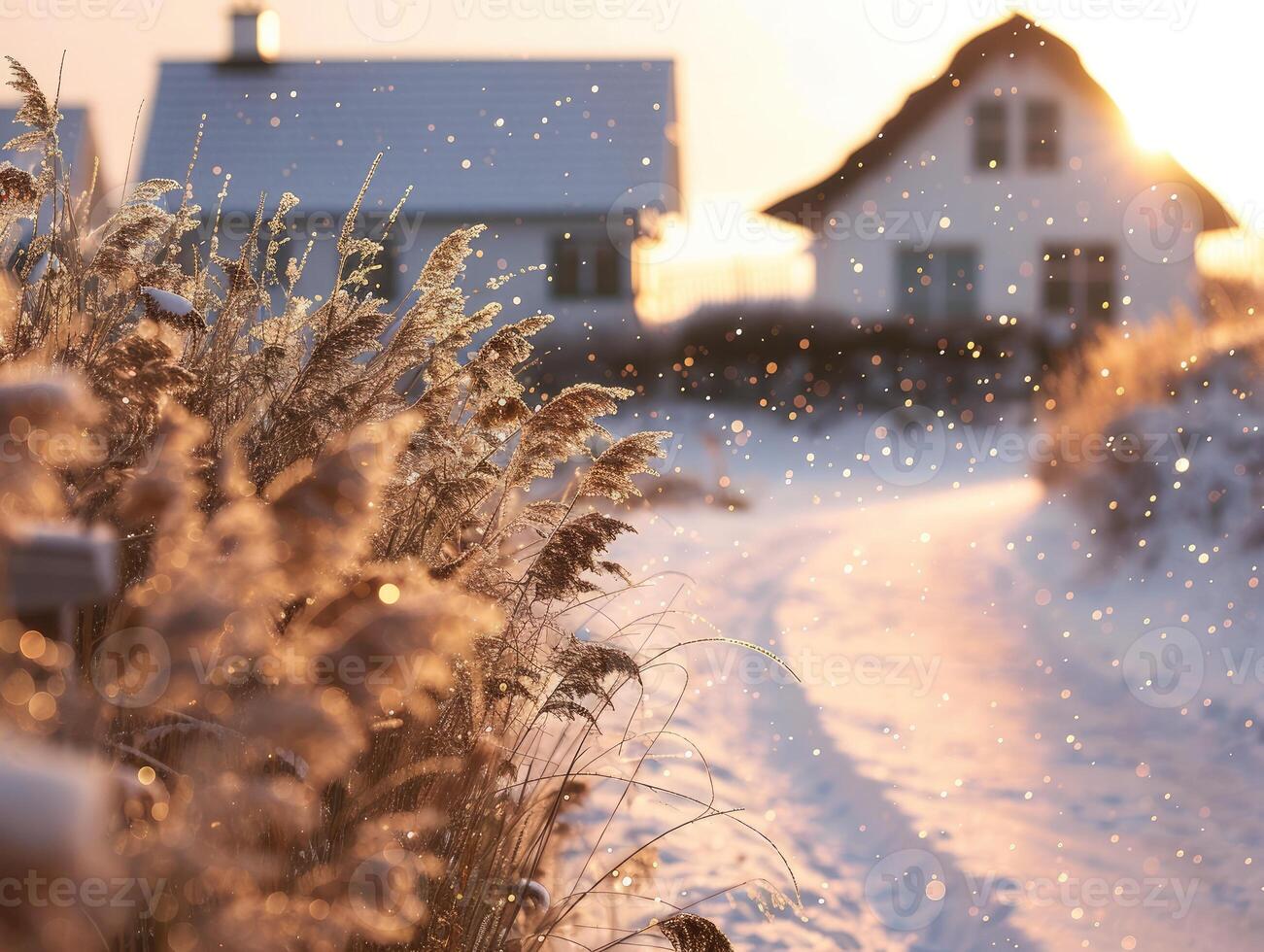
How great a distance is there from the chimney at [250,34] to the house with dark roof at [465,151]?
0.04 meters

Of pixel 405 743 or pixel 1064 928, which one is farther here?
pixel 1064 928

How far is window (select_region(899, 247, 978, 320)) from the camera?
1043 inches

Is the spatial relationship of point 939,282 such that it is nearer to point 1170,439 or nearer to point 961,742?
point 1170,439

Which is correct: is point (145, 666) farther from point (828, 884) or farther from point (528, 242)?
point (528, 242)

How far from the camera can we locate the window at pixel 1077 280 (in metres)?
26.7

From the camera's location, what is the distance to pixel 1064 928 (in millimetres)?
4121

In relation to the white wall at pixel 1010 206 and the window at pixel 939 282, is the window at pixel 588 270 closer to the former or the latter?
the white wall at pixel 1010 206

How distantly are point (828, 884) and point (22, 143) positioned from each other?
11.7ft

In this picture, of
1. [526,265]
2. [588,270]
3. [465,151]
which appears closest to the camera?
[526,265]

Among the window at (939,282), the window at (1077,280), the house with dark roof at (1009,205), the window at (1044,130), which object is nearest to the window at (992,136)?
the house with dark roof at (1009,205)

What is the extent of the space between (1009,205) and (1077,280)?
221 cm

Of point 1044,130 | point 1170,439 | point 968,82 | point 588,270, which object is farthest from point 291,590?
point 1044,130

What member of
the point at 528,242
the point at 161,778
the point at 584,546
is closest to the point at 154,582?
the point at 161,778

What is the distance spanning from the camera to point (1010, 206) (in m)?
26.7
